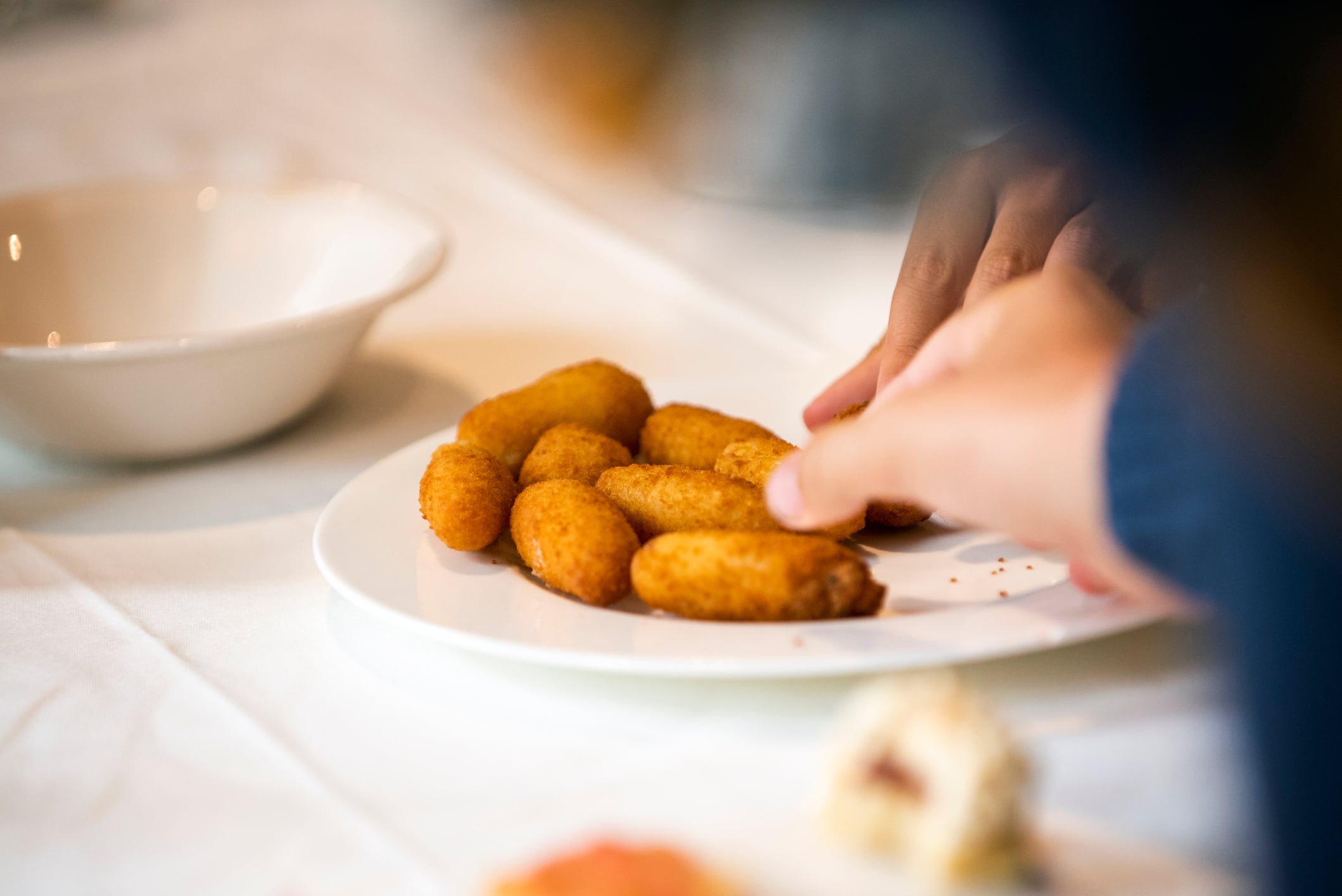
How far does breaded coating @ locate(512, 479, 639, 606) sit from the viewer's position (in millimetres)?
810

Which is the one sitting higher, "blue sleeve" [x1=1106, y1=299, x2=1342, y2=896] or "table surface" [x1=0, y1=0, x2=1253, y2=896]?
"blue sleeve" [x1=1106, y1=299, x2=1342, y2=896]

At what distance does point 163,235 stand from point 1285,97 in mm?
1265

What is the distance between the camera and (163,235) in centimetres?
141

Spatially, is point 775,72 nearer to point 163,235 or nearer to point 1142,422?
point 163,235

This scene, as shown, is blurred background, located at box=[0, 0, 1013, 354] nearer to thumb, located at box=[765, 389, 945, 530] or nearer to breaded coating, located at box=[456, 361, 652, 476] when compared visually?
breaded coating, located at box=[456, 361, 652, 476]

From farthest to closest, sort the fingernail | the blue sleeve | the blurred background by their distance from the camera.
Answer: the blurred background → the fingernail → the blue sleeve

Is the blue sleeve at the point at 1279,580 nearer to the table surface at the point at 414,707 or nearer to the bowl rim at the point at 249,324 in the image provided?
the table surface at the point at 414,707

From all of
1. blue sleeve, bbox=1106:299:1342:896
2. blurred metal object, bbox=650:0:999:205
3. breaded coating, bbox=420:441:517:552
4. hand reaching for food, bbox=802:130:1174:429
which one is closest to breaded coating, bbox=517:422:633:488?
breaded coating, bbox=420:441:517:552

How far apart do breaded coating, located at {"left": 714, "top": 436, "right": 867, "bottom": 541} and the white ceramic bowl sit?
36 cm

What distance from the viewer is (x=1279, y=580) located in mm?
493

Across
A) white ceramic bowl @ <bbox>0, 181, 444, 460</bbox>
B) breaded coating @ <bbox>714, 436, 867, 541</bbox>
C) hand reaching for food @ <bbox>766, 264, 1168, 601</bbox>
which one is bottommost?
white ceramic bowl @ <bbox>0, 181, 444, 460</bbox>

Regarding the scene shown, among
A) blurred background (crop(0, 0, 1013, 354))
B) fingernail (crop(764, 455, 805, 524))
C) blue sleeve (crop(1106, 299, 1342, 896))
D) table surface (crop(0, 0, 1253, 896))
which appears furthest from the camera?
blurred background (crop(0, 0, 1013, 354))

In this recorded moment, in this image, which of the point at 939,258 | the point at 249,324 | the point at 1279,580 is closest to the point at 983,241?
the point at 939,258

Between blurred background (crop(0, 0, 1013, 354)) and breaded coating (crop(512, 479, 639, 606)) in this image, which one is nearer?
breaded coating (crop(512, 479, 639, 606))
